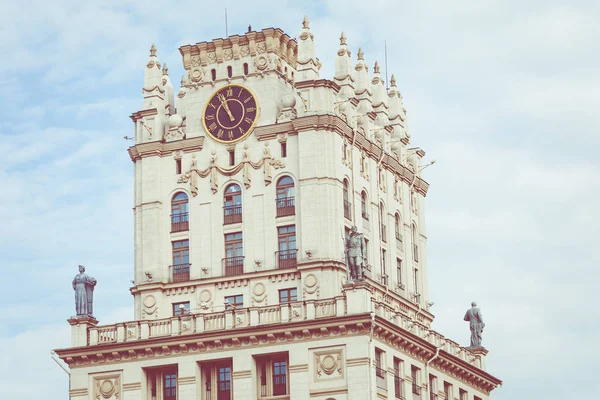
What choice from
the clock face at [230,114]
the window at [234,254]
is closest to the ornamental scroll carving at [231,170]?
the clock face at [230,114]

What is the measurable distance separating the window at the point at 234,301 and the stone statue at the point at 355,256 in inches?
396

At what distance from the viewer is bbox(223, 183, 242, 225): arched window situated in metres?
127

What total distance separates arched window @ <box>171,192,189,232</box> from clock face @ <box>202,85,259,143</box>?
4967 millimetres

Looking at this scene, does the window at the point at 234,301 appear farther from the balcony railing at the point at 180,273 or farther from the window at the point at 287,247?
the balcony railing at the point at 180,273

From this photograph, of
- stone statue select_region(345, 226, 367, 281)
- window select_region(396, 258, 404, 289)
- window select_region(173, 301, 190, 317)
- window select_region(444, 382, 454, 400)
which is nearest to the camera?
stone statue select_region(345, 226, 367, 281)

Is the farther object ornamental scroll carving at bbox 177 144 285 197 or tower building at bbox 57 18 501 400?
ornamental scroll carving at bbox 177 144 285 197

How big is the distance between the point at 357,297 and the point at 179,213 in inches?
709

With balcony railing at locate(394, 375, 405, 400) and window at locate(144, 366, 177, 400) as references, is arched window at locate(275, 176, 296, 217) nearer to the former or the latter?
window at locate(144, 366, 177, 400)

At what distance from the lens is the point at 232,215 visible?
127 metres

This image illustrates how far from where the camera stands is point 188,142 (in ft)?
426

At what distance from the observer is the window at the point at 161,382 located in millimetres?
122500

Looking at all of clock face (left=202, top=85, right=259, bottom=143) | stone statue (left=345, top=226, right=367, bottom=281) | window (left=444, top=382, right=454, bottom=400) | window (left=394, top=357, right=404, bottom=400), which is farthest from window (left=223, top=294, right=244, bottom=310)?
window (left=444, top=382, right=454, bottom=400)

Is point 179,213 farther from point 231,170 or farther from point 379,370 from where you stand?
point 379,370

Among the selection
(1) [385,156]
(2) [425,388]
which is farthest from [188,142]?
(2) [425,388]
